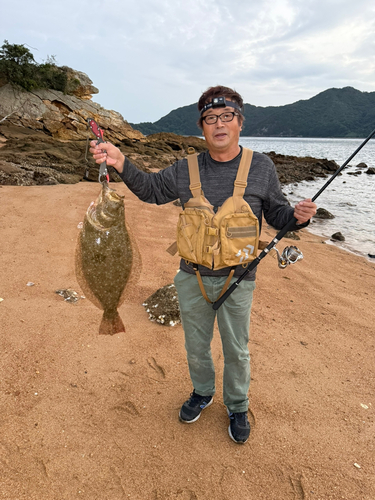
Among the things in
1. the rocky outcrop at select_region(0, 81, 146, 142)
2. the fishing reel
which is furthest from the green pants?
the rocky outcrop at select_region(0, 81, 146, 142)

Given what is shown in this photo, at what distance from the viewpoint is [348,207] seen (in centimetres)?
1752

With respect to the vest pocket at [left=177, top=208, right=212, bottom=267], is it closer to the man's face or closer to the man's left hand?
the man's face

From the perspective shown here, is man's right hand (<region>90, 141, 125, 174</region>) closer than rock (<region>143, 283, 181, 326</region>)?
Yes

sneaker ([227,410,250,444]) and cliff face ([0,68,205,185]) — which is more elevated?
cliff face ([0,68,205,185])

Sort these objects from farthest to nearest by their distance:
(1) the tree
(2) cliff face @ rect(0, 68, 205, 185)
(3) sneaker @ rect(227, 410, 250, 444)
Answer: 1. (1) the tree
2. (2) cliff face @ rect(0, 68, 205, 185)
3. (3) sneaker @ rect(227, 410, 250, 444)

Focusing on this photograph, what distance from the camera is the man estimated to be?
9.07 feet

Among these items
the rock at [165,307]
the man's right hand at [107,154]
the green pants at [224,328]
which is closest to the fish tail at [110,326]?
the green pants at [224,328]

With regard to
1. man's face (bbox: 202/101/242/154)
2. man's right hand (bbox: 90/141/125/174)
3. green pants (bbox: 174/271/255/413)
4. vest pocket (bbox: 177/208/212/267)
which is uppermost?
man's face (bbox: 202/101/242/154)

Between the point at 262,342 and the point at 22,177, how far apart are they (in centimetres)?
1046

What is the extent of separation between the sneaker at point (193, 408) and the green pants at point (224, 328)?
255 mm

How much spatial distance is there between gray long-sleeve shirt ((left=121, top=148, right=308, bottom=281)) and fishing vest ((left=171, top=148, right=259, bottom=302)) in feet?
0.28

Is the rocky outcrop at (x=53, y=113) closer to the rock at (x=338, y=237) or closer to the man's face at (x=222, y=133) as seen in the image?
the rock at (x=338, y=237)

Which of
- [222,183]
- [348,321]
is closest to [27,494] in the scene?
[222,183]

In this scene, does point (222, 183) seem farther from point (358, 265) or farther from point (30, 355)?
point (358, 265)
